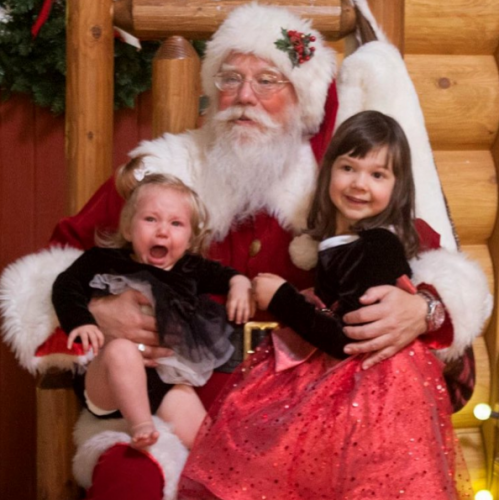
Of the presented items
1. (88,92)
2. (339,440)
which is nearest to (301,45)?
(88,92)

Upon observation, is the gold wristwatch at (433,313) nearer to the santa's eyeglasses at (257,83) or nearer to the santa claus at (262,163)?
the santa claus at (262,163)

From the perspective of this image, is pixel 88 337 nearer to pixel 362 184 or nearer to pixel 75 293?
pixel 75 293

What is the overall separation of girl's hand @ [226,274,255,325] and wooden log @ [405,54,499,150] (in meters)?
1.10

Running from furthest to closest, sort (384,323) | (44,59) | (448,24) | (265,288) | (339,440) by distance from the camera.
Answer: 1. (448,24)
2. (44,59)
3. (265,288)
4. (384,323)
5. (339,440)

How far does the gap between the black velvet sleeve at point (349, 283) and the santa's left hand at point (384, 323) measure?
19 millimetres

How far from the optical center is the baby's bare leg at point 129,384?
1.60 metres

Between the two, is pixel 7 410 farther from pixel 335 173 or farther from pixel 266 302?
pixel 335 173

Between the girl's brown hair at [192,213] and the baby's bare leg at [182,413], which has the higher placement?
the girl's brown hair at [192,213]

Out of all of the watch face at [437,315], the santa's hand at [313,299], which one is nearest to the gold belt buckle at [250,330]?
the santa's hand at [313,299]

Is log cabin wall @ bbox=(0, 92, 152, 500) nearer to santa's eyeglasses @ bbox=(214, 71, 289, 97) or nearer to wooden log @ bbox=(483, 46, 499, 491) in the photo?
santa's eyeglasses @ bbox=(214, 71, 289, 97)

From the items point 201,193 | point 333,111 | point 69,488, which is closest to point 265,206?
point 201,193

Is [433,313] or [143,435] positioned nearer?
[143,435]

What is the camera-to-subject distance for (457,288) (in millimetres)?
1748

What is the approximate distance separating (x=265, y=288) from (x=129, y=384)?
327mm
